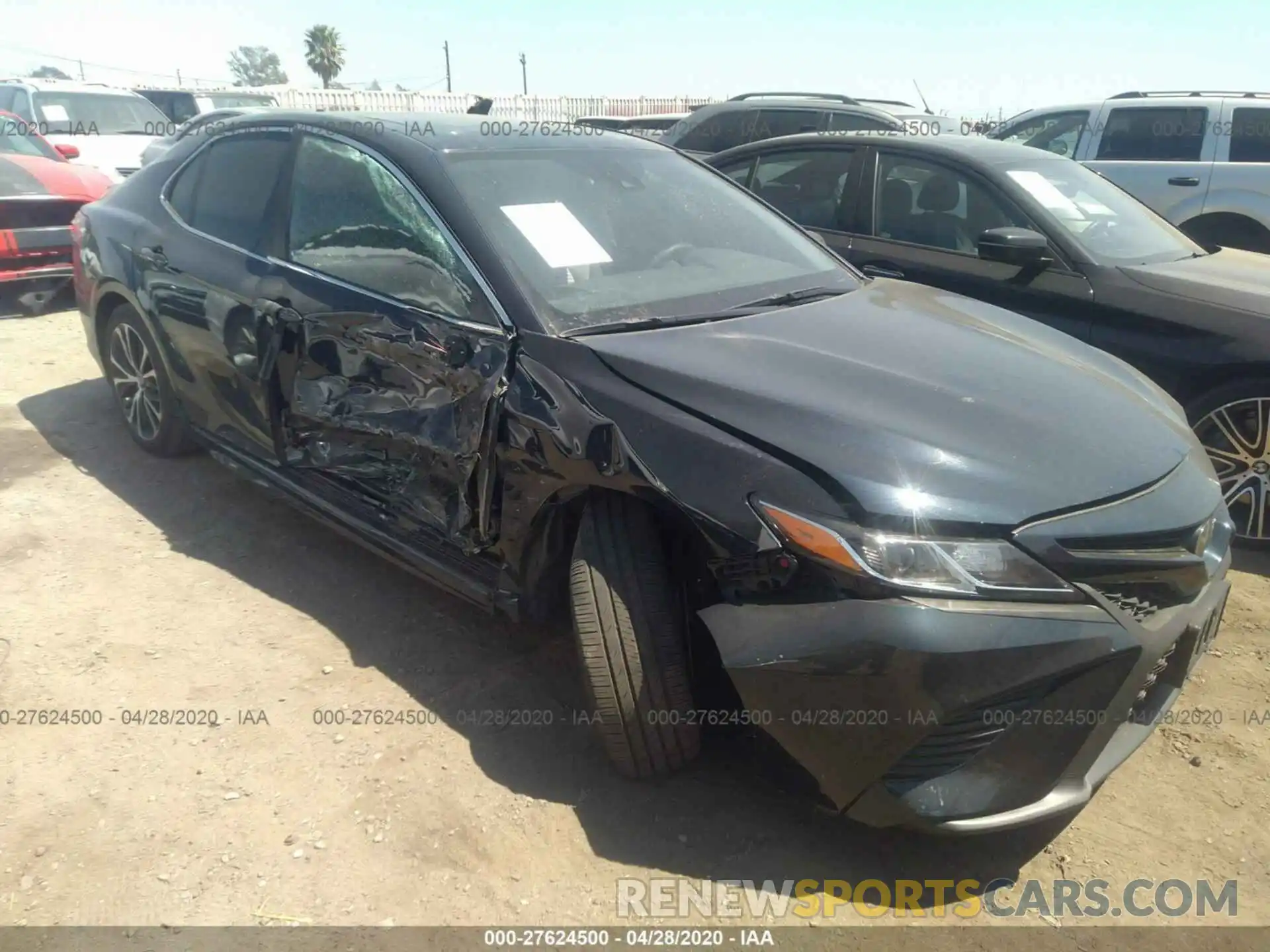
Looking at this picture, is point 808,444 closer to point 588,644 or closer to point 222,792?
point 588,644

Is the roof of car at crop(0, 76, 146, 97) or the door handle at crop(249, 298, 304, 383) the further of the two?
the roof of car at crop(0, 76, 146, 97)

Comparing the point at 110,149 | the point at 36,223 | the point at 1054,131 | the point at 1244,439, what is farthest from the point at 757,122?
the point at 110,149

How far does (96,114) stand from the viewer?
1210 centimetres

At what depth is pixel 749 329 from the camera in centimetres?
279

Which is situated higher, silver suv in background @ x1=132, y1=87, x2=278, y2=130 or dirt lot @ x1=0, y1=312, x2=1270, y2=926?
silver suv in background @ x1=132, y1=87, x2=278, y2=130

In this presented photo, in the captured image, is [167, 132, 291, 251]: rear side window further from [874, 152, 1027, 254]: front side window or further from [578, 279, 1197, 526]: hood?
[874, 152, 1027, 254]: front side window

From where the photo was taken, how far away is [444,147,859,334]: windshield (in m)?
2.79

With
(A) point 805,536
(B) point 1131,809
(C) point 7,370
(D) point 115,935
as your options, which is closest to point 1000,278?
(B) point 1131,809

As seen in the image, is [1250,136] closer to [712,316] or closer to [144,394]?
[712,316]

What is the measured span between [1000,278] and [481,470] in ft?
9.49

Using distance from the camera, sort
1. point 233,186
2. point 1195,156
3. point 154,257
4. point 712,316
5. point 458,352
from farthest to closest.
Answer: point 1195,156 → point 154,257 → point 233,186 → point 712,316 → point 458,352

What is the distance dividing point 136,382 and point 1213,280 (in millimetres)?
4751

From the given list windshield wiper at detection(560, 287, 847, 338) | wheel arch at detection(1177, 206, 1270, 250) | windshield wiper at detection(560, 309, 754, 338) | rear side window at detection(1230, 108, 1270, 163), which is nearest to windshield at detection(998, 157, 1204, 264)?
windshield wiper at detection(560, 287, 847, 338)

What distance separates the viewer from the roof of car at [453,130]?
3.19m
